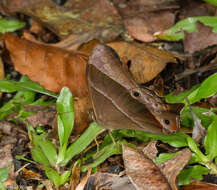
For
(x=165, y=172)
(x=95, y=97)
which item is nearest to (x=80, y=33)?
(x=95, y=97)

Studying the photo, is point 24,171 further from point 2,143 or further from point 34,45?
point 34,45

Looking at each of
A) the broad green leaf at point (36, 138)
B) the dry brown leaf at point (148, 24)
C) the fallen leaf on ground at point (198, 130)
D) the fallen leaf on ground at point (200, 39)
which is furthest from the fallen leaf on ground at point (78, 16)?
the fallen leaf on ground at point (198, 130)

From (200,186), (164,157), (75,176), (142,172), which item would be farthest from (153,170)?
(75,176)

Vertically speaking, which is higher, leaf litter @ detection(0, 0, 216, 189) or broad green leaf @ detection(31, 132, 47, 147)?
leaf litter @ detection(0, 0, 216, 189)

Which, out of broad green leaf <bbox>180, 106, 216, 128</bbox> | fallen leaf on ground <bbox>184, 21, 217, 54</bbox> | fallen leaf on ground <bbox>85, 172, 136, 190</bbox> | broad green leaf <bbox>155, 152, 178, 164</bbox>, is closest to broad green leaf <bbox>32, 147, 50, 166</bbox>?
fallen leaf on ground <bbox>85, 172, 136, 190</bbox>

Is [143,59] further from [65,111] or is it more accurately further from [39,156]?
[39,156]

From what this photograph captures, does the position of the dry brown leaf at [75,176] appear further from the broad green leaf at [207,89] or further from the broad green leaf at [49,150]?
the broad green leaf at [207,89]

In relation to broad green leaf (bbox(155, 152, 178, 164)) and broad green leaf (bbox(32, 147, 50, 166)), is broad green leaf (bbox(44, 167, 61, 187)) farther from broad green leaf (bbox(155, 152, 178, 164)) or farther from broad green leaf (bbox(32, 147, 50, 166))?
broad green leaf (bbox(155, 152, 178, 164))

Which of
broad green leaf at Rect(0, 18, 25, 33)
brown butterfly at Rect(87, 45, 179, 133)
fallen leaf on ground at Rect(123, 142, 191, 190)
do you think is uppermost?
brown butterfly at Rect(87, 45, 179, 133)
